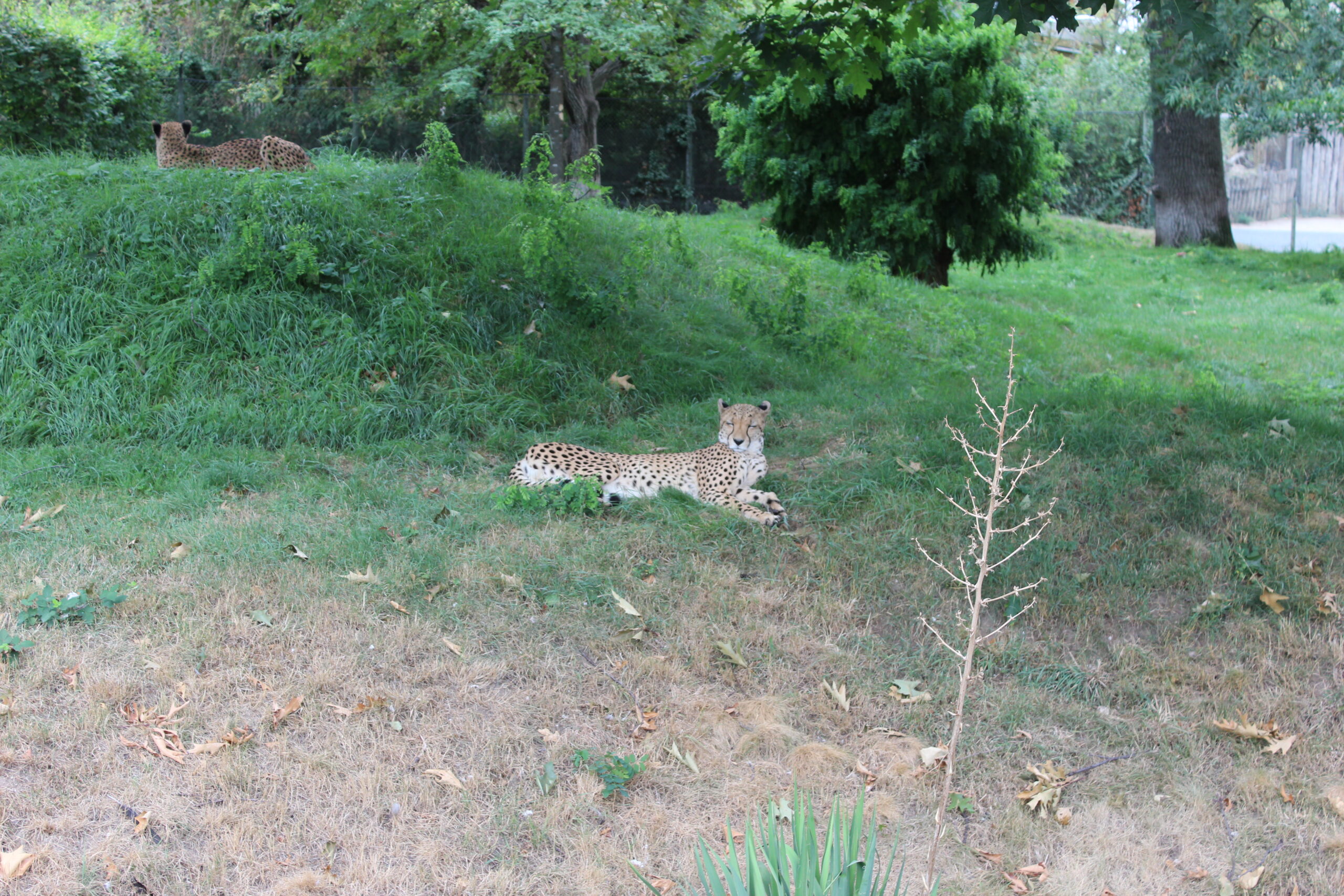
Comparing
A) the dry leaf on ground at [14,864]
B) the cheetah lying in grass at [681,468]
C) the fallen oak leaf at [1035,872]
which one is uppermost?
the cheetah lying in grass at [681,468]

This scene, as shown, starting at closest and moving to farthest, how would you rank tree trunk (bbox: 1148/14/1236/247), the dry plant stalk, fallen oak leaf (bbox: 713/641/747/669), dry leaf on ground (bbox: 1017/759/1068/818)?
the dry plant stalk, dry leaf on ground (bbox: 1017/759/1068/818), fallen oak leaf (bbox: 713/641/747/669), tree trunk (bbox: 1148/14/1236/247)

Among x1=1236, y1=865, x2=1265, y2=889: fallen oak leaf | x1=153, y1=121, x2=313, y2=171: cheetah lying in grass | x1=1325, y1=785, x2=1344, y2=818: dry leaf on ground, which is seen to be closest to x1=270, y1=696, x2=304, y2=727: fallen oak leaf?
x1=1236, y1=865, x2=1265, y2=889: fallen oak leaf

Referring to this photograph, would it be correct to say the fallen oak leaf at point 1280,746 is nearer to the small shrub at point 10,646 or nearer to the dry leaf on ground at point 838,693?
the dry leaf on ground at point 838,693

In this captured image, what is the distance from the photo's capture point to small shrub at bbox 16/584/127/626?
4.99 metres

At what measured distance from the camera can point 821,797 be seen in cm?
403

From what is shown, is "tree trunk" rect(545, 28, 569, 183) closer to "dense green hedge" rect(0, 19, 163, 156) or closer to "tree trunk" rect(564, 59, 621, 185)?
"tree trunk" rect(564, 59, 621, 185)

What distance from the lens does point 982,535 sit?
6.07m

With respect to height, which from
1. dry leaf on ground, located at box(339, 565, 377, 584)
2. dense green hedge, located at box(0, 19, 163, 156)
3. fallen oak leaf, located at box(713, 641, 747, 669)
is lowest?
fallen oak leaf, located at box(713, 641, 747, 669)

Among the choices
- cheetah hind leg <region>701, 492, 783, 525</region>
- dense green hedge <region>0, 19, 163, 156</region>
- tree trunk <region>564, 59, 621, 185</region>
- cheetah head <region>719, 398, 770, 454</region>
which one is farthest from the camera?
tree trunk <region>564, 59, 621, 185</region>

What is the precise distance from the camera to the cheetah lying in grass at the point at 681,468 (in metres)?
6.58

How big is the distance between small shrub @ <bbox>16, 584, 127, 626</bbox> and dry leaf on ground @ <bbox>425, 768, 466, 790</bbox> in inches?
82.5

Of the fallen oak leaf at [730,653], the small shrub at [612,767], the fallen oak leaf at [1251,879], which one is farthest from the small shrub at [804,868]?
the fallen oak leaf at [730,653]

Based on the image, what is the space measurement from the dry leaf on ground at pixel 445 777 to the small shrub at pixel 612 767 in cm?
46

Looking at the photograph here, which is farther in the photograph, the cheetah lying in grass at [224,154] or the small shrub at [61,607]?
the cheetah lying in grass at [224,154]
